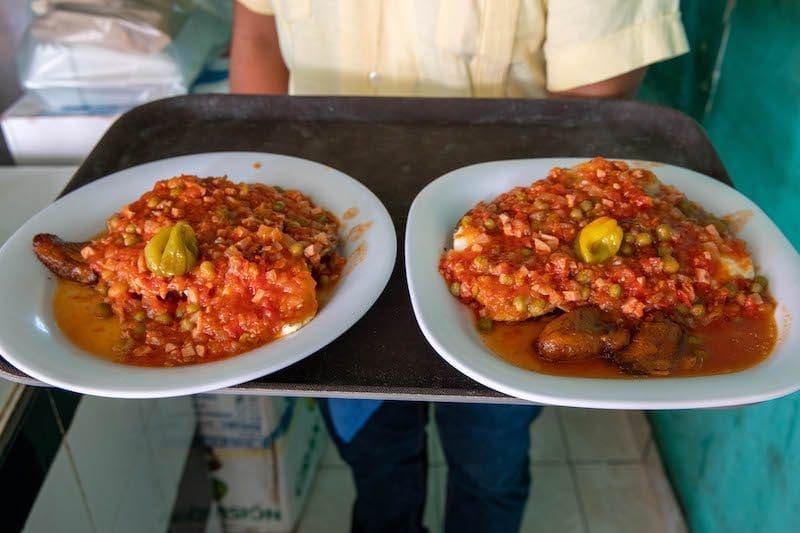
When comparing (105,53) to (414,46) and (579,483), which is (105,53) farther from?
(579,483)

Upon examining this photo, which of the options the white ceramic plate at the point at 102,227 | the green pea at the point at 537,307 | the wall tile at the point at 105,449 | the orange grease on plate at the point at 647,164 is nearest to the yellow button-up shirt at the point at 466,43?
the orange grease on plate at the point at 647,164

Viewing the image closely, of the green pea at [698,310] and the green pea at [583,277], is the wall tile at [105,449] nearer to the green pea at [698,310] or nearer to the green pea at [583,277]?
the green pea at [583,277]

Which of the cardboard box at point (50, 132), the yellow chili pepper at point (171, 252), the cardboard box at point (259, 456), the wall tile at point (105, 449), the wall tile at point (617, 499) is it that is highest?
the yellow chili pepper at point (171, 252)

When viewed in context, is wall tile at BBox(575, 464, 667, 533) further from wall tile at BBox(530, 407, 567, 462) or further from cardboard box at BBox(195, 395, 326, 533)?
cardboard box at BBox(195, 395, 326, 533)

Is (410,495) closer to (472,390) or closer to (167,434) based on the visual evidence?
(167,434)

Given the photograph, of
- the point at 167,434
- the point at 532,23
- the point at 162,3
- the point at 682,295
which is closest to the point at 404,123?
the point at 532,23

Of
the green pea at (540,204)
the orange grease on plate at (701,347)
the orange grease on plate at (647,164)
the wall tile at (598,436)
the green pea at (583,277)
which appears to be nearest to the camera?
the orange grease on plate at (701,347)
